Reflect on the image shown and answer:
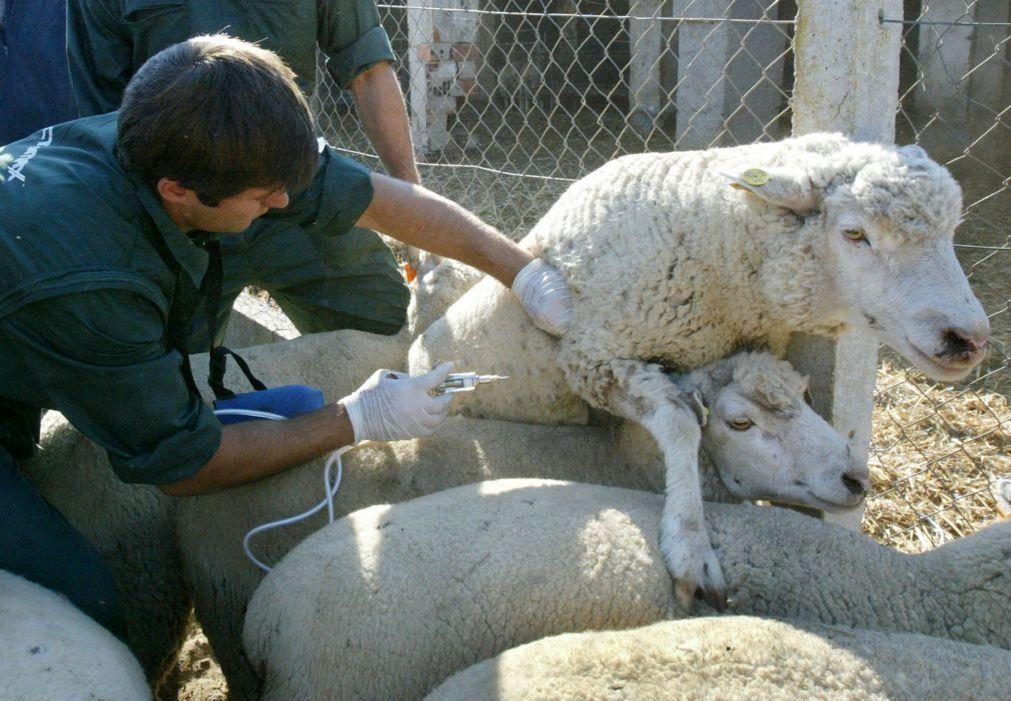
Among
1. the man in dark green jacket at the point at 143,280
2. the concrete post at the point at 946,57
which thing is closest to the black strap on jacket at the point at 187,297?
the man in dark green jacket at the point at 143,280

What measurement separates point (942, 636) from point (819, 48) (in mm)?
1373

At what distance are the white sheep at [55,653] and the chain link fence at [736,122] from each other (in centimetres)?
241

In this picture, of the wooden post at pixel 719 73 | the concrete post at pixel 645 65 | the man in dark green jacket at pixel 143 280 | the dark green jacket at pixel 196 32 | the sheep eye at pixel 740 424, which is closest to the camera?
the man in dark green jacket at pixel 143 280

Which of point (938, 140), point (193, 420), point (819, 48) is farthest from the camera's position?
point (938, 140)

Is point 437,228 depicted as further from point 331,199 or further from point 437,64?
point 437,64

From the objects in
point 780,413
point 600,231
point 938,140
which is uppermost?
point 600,231

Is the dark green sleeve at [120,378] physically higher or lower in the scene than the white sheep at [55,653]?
higher

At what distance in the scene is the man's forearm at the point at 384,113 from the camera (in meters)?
3.74

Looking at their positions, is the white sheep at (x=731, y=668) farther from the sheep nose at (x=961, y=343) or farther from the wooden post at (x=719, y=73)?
the wooden post at (x=719, y=73)

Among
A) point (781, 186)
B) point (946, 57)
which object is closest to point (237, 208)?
point (781, 186)

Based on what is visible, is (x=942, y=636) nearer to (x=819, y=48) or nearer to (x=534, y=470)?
(x=534, y=470)

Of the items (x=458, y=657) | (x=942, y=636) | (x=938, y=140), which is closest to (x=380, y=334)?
(x=458, y=657)

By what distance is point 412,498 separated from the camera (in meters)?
2.80

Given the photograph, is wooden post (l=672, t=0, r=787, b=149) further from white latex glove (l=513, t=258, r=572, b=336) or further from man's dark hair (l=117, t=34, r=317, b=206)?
man's dark hair (l=117, t=34, r=317, b=206)
